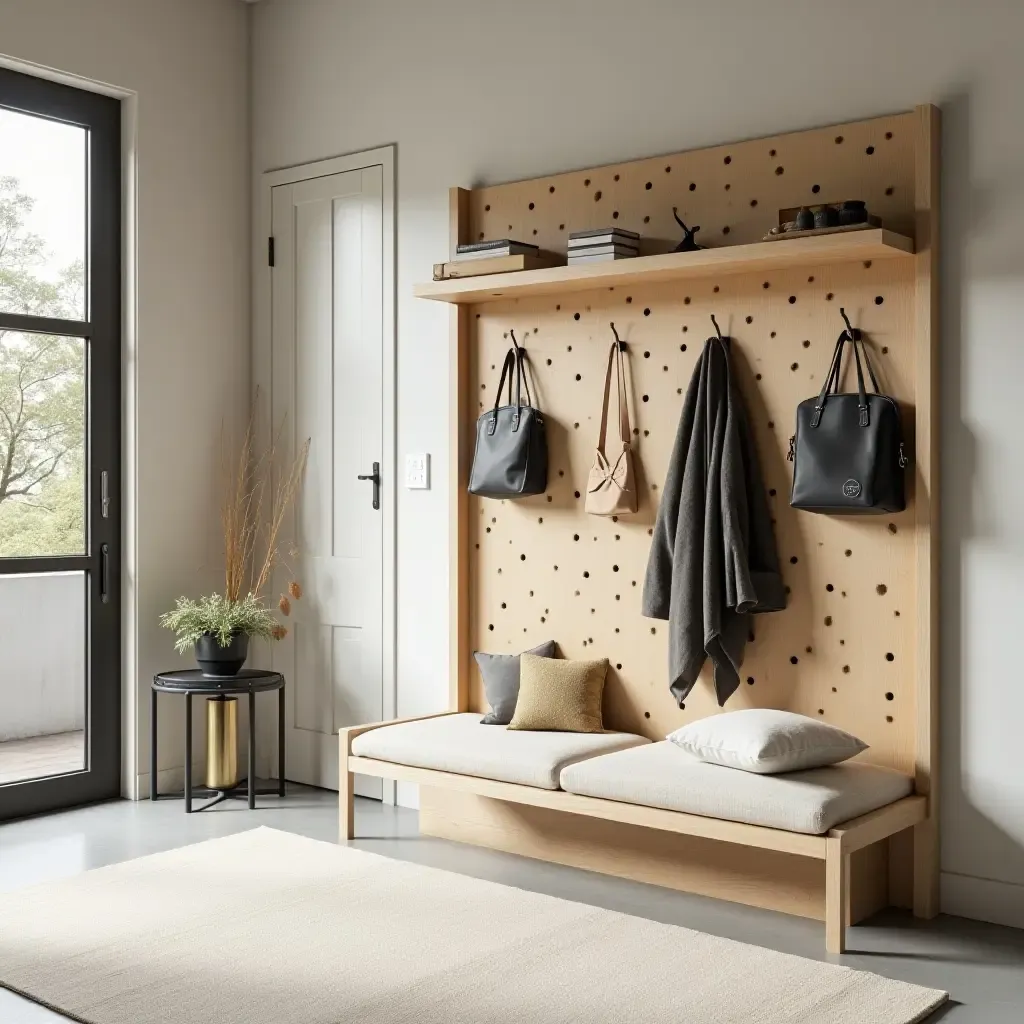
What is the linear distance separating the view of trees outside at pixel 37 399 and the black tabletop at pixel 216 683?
1.95ft

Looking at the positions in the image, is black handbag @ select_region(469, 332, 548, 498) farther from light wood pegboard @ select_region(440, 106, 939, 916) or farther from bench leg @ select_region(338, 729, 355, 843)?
bench leg @ select_region(338, 729, 355, 843)

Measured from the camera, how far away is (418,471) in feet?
14.9

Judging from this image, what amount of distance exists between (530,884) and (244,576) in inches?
78.9

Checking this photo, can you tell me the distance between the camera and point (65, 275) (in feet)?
15.0

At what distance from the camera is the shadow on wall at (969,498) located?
3.32 m

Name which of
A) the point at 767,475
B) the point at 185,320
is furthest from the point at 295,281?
the point at 767,475

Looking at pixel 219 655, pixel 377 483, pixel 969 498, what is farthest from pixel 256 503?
pixel 969 498

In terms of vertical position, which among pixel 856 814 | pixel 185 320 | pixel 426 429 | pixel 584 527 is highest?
pixel 185 320

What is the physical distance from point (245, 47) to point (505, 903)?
358 centimetres

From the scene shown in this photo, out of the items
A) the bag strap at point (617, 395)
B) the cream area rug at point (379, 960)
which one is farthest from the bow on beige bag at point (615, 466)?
the cream area rug at point (379, 960)

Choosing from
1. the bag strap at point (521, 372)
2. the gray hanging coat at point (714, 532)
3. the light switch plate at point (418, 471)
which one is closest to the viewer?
the gray hanging coat at point (714, 532)

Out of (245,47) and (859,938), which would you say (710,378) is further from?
(245,47)

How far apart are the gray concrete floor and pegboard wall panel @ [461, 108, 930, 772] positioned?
501mm

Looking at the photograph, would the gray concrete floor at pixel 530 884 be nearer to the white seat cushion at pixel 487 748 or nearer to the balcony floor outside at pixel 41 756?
the balcony floor outside at pixel 41 756
